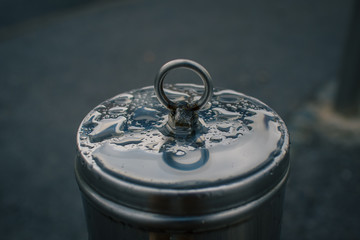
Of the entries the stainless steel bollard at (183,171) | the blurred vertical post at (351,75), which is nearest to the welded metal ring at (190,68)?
the stainless steel bollard at (183,171)

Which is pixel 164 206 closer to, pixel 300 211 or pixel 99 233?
pixel 99 233

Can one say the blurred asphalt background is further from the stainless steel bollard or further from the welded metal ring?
the welded metal ring

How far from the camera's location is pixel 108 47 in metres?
5.55

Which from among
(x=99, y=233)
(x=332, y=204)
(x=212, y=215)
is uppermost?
(x=212, y=215)

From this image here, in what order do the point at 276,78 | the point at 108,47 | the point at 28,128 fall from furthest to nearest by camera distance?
the point at 108,47 < the point at 276,78 < the point at 28,128

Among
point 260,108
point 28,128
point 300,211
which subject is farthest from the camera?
point 28,128

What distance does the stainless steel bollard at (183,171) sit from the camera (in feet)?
2.59

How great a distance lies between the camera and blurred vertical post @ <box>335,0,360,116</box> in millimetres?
3320

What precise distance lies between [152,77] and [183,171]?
395cm

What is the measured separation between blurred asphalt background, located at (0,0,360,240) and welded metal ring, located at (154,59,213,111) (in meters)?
2.00

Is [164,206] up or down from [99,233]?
up

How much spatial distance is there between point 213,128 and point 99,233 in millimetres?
378

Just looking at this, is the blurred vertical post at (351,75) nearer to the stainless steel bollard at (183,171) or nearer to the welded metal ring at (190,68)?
the stainless steel bollard at (183,171)

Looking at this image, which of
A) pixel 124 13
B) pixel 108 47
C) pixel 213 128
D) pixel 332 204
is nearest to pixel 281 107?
pixel 332 204
